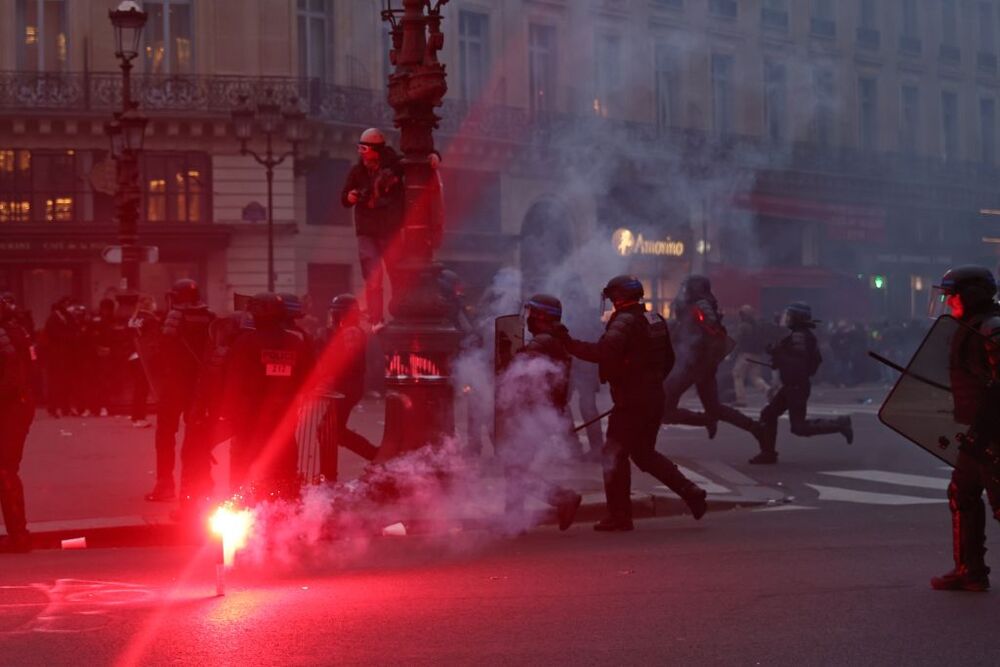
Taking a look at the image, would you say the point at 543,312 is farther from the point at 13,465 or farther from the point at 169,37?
the point at 169,37

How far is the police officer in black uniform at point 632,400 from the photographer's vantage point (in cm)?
1011

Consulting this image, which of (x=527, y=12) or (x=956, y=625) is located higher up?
(x=527, y=12)

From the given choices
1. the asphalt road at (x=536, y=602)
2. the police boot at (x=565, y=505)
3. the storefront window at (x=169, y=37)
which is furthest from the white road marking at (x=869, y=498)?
the storefront window at (x=169, y=37)

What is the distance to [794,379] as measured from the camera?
1470cm

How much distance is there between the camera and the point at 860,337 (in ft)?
102

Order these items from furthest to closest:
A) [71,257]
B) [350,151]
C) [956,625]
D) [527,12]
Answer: [350,151]
[71,257]
[527,12]
[956,625]

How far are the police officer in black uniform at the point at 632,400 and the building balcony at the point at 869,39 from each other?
1620 cm

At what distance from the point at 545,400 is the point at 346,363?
2380 mm

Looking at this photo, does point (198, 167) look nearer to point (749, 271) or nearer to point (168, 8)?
point (168, 8)

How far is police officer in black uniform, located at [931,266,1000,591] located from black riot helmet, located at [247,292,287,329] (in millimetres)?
3773

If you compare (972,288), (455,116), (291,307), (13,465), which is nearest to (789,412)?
(291,307)

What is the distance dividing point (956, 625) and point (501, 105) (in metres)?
22.2

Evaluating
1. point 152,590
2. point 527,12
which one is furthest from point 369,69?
point 152,590

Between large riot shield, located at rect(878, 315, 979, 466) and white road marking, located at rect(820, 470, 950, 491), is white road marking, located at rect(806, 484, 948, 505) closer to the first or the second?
white road marking, located at rect(820, 470, 950, 491)
